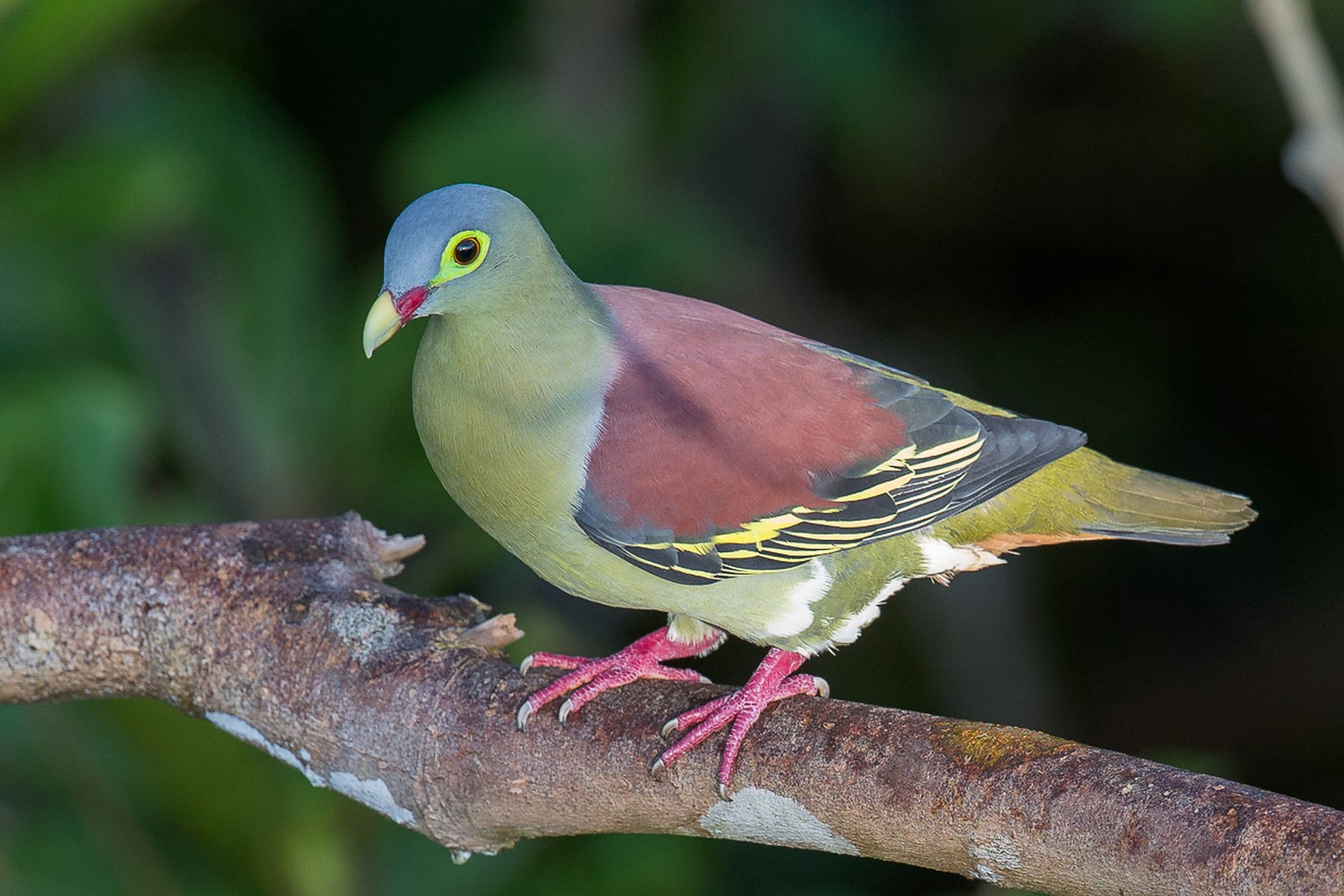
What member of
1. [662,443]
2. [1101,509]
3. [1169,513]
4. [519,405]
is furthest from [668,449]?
[1169,513]

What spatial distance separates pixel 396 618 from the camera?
2.40 m

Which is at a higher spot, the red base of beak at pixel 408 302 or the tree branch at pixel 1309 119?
the tree branch at pixel 1309 119

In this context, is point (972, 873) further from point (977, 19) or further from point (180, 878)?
point (977, 19)

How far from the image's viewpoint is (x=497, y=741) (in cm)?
225

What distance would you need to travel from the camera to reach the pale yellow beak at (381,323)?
2154mm

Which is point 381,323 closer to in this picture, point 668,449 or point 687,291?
point 668,449

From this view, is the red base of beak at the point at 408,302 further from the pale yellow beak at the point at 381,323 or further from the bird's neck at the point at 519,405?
the bird's neck at the point at 519,405

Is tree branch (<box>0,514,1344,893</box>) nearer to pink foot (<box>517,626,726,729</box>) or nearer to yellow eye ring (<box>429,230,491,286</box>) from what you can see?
pink foot (<box>517,626,726,729</box>)

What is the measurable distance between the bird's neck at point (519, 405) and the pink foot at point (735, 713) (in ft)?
1.28

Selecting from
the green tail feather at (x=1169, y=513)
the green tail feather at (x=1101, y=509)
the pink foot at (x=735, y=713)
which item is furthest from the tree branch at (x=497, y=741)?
the green tail feather at (x=1169, y=513)

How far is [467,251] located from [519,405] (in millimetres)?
260

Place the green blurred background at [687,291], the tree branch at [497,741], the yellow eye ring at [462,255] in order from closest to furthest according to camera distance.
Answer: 1. the tree branch at [497,741]
2. the yellow eye ring at [462,255]
3. the green blurred background at [687,291]

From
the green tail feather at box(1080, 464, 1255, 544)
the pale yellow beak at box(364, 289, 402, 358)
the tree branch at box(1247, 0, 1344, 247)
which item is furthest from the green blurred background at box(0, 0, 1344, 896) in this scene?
the tree branch at box(1247, 0, 1344, 247)

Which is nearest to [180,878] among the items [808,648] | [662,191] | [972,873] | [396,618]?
[396,618]
